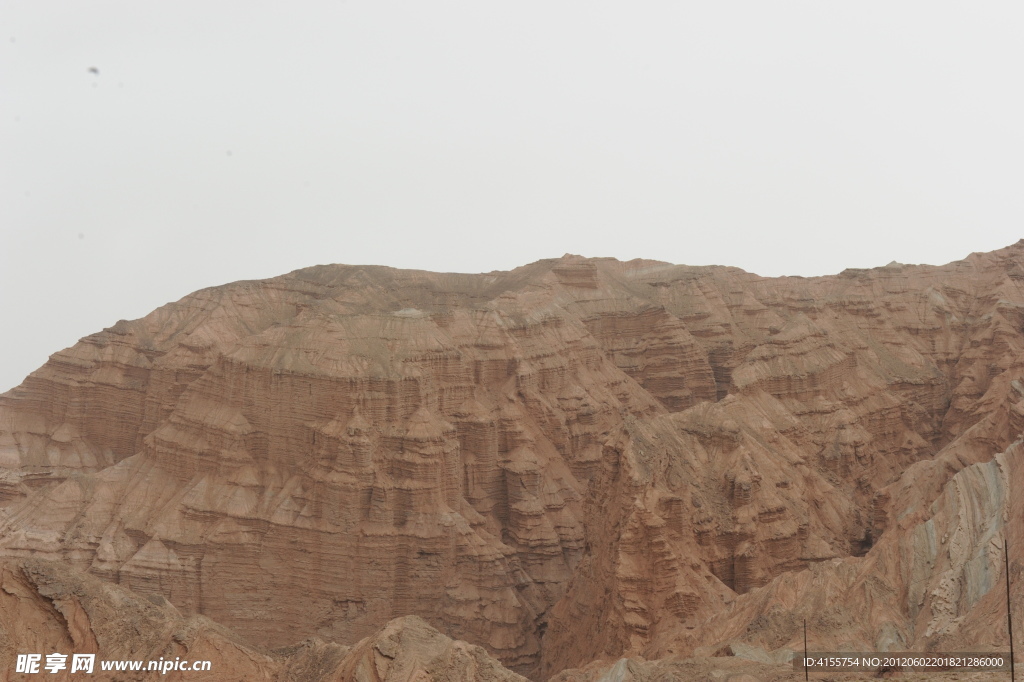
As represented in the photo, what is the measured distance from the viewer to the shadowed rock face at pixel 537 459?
1417 inches

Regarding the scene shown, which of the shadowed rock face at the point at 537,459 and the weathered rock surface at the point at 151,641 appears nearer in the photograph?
the weathered rock surface at the point at 151,641

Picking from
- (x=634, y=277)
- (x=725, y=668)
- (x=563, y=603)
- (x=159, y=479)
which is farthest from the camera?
(x=634, y=277)

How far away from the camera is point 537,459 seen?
57156mm

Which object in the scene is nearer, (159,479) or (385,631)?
(385,631)

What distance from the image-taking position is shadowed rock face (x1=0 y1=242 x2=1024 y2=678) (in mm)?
36000

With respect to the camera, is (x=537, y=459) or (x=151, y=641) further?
(x=537, y=459)

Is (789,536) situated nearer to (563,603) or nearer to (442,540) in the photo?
(563,603)

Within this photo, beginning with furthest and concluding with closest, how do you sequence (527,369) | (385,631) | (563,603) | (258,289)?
1. (258,289)
2. (527,369)
3. (563,603)
4. (385,631)

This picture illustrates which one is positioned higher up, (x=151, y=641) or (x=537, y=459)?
(x=537, y=459)

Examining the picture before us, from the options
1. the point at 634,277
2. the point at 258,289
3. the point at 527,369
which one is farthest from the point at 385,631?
the point at 634,277

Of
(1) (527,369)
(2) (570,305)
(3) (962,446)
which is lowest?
(3) (962,446)

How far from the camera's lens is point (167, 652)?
2178 cm

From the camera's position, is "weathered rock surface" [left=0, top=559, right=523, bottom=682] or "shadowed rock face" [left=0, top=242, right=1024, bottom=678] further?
"shadowed rock face" [left=0, top=242, right=1024, bottom=678]

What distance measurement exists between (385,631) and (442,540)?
87.8ft
